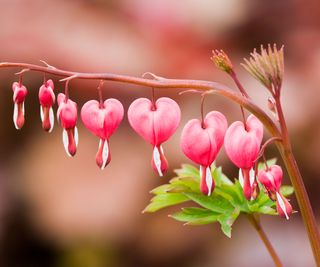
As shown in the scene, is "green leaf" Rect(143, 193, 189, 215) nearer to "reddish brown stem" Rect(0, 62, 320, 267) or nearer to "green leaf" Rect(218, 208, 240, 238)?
"green leaf" Rect(218, 208, 240, 238)

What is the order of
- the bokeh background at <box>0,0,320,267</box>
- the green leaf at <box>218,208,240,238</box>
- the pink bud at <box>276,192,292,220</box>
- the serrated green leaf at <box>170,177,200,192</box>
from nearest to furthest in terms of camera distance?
the pink bud at <box>276,192,292,220</box> < the green leaf at <box>218,208,240,238</box> < the serrated green leaf at <box>170,177,200,192</box> < the bokeh background at <box>0,0,320,267</box>

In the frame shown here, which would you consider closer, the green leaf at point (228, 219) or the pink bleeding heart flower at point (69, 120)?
the pink bleeding heart flower at point (69, 120)

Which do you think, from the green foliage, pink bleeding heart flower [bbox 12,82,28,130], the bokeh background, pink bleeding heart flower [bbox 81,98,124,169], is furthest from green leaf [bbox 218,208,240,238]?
the bokeh background

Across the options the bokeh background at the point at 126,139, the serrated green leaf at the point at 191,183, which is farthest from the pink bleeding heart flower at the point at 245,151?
the bokeh background at the point at 126,139

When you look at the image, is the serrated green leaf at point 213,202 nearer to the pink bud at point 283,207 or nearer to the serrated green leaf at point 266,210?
the serrated green leaf at point 266,210

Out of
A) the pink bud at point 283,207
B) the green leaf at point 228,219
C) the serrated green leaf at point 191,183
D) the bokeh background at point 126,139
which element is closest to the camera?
the pink bud at point 283,207

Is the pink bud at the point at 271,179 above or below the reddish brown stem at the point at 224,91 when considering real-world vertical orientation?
below
